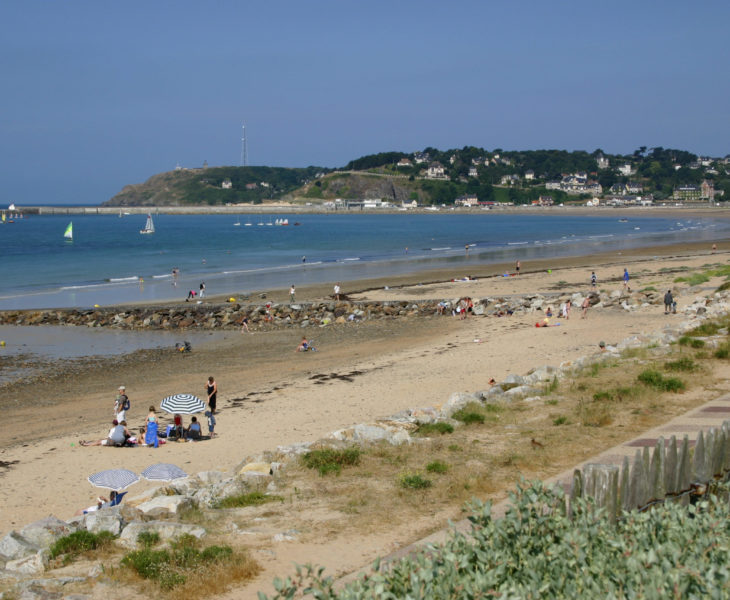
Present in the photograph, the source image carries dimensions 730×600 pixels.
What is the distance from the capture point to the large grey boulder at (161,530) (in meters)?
8.04

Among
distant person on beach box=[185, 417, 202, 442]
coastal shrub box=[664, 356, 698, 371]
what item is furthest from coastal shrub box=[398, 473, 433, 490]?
distant person on beach box=[185, 417, 202, 442]

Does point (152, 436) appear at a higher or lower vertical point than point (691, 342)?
lower

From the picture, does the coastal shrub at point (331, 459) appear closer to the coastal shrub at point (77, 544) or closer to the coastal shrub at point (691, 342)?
the coastal shrub at point (77, 544)

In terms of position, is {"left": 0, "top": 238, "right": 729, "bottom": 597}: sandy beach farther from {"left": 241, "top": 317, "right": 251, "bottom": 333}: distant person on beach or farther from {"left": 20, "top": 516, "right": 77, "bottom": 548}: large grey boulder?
{"left": 20, "top": 516, "right": 77, "bottom": 548}: large grey boulder

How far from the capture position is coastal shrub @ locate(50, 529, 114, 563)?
772 centimetres

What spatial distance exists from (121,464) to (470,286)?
33080mm

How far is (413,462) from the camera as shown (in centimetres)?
1057

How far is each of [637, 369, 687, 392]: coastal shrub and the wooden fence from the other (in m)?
6.19

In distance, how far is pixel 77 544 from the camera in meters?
7.85

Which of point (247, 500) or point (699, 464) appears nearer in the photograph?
point (699, 464)

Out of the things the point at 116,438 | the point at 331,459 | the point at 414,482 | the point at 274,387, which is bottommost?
the point at 274,387

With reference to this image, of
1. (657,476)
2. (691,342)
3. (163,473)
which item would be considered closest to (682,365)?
(691,342)

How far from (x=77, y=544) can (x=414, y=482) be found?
4.10 meters

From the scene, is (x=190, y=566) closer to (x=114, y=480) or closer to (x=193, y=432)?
(x=114, y=480)
